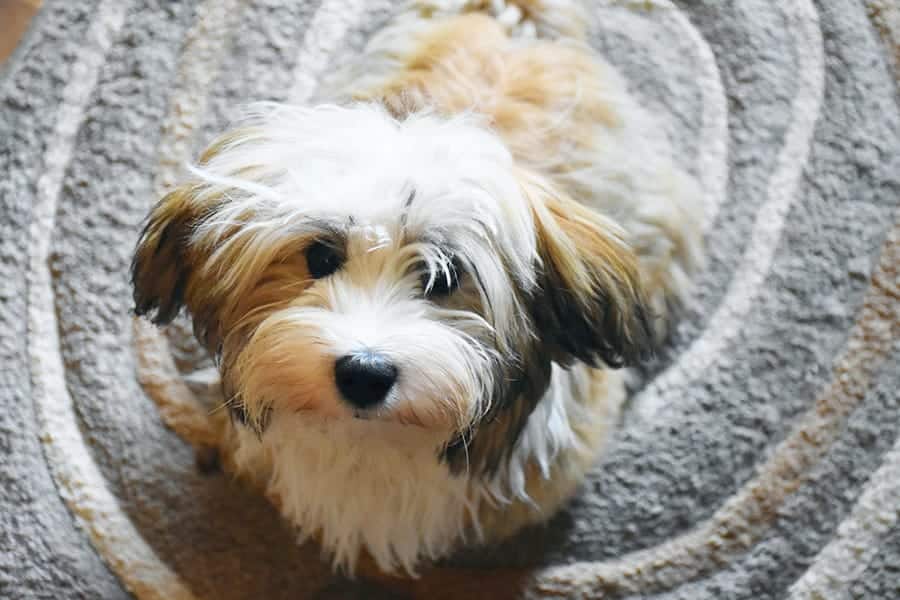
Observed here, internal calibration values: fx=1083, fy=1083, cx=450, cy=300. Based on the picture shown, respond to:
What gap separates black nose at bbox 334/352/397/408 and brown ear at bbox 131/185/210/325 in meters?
0.25

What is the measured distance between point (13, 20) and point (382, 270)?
126 centimetres

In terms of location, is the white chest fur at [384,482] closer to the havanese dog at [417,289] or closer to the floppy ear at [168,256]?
the havanese dog at [417,289]

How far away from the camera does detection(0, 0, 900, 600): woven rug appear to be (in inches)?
61.3

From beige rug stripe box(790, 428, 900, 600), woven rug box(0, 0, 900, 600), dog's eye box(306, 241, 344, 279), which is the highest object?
dog's eye box(306, 241, 344, 279)

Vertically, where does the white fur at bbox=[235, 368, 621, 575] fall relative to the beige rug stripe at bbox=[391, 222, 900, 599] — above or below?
above

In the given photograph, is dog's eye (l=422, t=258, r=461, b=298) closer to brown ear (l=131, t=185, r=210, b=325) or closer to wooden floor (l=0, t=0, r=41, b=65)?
brown ear (l=131, t=185, r=210, b=325)

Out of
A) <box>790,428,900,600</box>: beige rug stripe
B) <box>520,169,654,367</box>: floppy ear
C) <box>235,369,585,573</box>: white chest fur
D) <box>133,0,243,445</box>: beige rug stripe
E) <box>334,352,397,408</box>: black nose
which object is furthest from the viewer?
<box>133,0,243,445</box>: beige rug stripe

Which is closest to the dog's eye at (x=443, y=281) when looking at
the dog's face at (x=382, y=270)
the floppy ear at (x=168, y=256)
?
the dog's face at (x=382, y=270)

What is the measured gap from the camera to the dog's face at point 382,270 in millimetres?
1055

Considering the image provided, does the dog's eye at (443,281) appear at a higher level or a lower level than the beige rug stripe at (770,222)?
higher

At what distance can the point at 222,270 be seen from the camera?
44.4 inches

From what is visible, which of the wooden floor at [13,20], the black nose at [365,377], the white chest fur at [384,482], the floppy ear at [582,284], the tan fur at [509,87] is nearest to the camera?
the black nose at [365,377]

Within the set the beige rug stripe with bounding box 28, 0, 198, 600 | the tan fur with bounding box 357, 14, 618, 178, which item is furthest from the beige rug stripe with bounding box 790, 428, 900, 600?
the beige rug stripe with bounding box 28, 0, 198, 600

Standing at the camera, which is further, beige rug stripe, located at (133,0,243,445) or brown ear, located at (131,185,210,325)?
beige rug stripe, located at (133,0,243,445)
